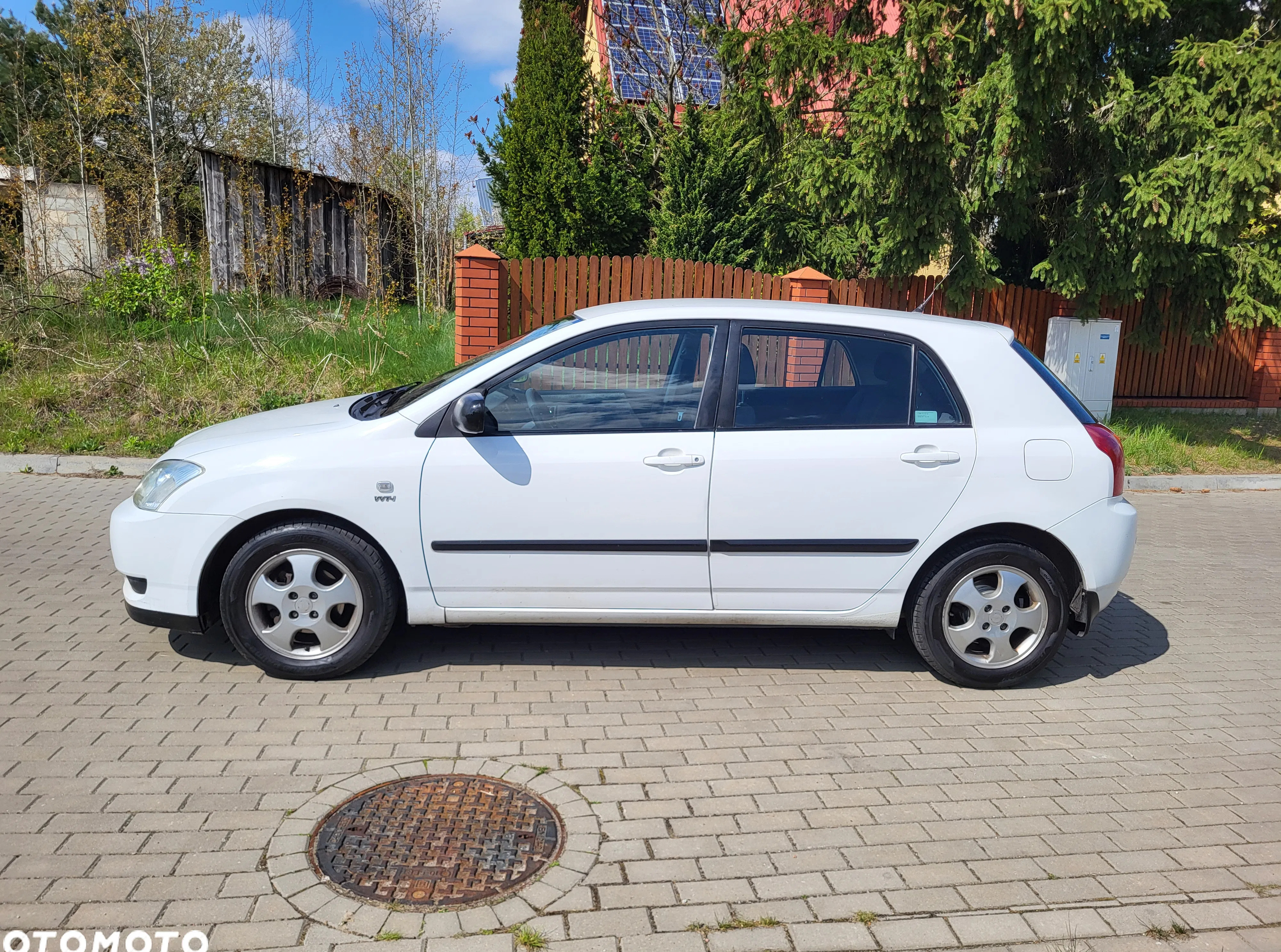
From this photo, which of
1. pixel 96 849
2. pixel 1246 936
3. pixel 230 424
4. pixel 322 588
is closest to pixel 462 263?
pixel 230 424

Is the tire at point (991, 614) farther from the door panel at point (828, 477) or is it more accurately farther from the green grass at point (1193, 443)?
the green grass at point (1193, 443)

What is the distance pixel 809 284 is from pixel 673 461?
8.13 metres

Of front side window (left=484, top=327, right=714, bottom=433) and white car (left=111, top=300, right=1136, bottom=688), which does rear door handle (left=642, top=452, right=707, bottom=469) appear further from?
front side window (left=484, top=327, right=714, bottom=433)

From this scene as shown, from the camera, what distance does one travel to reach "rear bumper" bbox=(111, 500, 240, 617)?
4367mm

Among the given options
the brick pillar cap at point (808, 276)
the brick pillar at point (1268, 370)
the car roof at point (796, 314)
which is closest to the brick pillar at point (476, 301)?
the brick pillar cap at point (808, 276)

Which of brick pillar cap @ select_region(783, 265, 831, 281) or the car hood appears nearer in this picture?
the car hood

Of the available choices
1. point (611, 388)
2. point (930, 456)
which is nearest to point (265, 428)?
point (611, 388)

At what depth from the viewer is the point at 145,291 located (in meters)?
12.0

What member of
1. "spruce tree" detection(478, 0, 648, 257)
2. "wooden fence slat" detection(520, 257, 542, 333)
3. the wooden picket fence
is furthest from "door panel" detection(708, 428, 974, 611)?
"spruce tree" detection(478, 0, 648, 257)

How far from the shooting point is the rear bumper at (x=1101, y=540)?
461cm

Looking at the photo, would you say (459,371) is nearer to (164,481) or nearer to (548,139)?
(164,481)

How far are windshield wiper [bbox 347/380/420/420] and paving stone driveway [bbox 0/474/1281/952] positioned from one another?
1201 mm

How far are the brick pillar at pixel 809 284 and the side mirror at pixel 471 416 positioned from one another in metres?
8.13

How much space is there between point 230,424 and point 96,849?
2366 millimetres
